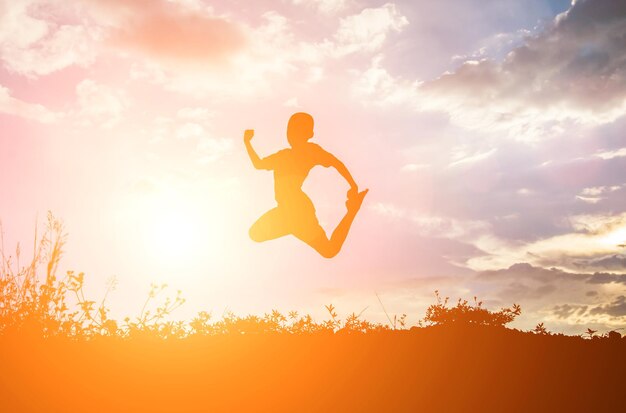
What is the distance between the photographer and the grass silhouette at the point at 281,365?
30.0 ft

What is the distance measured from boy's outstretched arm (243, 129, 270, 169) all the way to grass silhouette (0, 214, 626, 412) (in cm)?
→ 302

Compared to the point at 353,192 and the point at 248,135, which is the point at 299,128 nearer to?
the point at 248,135

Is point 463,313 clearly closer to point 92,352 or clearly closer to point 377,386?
point 377,386

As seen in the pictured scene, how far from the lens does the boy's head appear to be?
9766 millimetres

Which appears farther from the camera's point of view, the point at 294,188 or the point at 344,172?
the point at 344,172

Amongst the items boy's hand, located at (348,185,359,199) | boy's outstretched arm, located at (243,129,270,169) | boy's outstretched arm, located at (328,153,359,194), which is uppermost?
boy's outstretched arm, located at (243,129,270,169)

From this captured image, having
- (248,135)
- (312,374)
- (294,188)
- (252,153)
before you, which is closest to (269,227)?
(294,188)

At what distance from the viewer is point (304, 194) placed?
1001 cm

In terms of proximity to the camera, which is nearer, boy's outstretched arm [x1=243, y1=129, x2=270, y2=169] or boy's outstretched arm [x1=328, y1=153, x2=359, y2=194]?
boy's outstretched arm [x1=243, y1=129, x2=270, y2=169]

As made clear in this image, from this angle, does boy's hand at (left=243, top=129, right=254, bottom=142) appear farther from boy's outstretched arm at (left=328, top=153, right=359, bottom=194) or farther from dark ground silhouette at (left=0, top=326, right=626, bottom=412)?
dark ground silhouette at (left=0, top=326, right=626, bottom=412)

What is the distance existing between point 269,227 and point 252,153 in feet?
3.97

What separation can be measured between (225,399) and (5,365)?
12.0ft

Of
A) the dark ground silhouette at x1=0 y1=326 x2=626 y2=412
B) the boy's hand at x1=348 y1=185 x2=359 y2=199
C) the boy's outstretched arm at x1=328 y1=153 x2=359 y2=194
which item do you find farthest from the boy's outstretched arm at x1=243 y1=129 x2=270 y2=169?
the dark ground silhouette at x1=0 y1=326 x2=626 y2=412

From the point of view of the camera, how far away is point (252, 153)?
9719 mm
